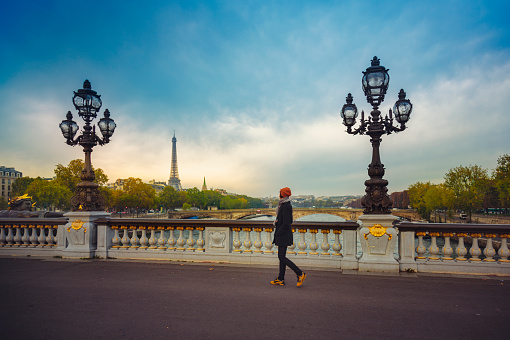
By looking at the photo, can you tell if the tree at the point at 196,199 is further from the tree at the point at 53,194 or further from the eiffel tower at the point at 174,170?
the tree at the point at 53,194

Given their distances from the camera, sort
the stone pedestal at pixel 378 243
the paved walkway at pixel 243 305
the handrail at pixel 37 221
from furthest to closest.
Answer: the handrail at pixel 37 221 < the stone pedestal at pixel 378 243 < the paved walkway at pixel 243 305

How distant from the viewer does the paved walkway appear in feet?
14.4

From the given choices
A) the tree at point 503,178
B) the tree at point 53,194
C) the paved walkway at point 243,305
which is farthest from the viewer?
the tree at point 53,194

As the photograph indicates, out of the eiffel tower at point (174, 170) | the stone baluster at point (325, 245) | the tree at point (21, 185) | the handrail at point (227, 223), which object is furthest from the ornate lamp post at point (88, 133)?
the eiffel tower at point (174, 170)

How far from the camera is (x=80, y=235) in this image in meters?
10.1

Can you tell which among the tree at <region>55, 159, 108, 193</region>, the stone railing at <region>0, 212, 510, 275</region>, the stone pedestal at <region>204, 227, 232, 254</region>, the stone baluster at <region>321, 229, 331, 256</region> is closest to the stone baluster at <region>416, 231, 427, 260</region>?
the stone railing at <region>0, 212, 510, 275</region>

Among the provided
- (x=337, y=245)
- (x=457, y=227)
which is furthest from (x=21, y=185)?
(x=457, y=227)

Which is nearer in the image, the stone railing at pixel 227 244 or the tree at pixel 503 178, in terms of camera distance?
the stone railing at pixel 227 244

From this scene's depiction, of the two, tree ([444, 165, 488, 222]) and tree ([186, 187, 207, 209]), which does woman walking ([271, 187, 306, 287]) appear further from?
tree ([186, 187, 207, 209])

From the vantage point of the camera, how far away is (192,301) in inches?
225

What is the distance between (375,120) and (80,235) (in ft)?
30.6

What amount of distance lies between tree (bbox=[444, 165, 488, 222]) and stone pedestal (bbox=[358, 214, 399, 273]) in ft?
177

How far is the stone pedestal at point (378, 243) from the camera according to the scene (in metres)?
8.05

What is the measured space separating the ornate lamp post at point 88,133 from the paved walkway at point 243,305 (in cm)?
293
